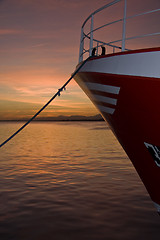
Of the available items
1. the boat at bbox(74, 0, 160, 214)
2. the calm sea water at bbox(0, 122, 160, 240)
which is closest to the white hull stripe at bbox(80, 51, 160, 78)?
the boat at bbox(74, 0, 160, 214)

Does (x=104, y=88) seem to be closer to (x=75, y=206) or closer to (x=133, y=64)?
(x=133, y=64)

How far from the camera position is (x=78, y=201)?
7.67m

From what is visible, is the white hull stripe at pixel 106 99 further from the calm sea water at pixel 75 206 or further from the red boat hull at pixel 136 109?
the calm sea water at pixel 75 206

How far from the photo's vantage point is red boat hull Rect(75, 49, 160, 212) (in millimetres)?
3885

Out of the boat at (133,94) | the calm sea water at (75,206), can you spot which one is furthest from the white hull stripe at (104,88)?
the calm sea water at (75,206)

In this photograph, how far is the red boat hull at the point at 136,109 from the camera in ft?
12.7

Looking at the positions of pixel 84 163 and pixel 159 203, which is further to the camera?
pixel 84 163

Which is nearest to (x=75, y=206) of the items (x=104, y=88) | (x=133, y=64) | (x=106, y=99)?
(x=106, y=99)

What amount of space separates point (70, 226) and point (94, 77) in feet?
11.3

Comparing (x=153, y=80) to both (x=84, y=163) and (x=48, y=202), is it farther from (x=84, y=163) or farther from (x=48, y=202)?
(x=84, y=163)

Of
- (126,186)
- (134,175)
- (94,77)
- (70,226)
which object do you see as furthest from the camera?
(134,175)

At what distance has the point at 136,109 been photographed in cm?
428

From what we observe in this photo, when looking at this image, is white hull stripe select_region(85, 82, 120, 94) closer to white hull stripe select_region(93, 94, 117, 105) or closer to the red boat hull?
the red boat hull

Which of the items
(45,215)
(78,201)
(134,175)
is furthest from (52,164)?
(45,215)
